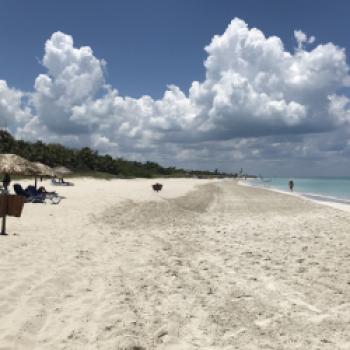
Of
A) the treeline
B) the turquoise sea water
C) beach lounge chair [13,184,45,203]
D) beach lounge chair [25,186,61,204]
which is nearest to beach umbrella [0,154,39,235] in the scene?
beach lounge chair [13,184,45,203]

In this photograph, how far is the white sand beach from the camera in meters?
4.45

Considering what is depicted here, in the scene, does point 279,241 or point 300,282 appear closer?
point 300,282

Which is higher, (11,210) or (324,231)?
(11,210)

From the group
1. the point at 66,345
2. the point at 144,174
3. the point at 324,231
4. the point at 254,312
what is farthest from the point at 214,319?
the point at 144,174

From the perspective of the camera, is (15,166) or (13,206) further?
(15,166)

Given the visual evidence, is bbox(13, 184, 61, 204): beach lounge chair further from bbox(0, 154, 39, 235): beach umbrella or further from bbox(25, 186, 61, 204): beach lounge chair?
bbox(0, 154, 39, 235): beach umbrella

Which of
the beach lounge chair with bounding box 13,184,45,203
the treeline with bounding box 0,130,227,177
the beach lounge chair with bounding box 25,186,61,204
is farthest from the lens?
the treeline with bounding box 0,130,227,177

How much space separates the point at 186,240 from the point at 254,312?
6.09 meters

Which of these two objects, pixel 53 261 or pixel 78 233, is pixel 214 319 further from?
pixel 78 233

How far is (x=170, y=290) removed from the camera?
6.31 metres

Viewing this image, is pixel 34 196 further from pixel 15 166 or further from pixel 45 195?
pixel 15 166

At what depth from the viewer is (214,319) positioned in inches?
199

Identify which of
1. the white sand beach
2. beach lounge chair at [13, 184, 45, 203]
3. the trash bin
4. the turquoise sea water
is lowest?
the turquoise sea water

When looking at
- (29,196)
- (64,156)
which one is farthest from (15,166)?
(64,156)
